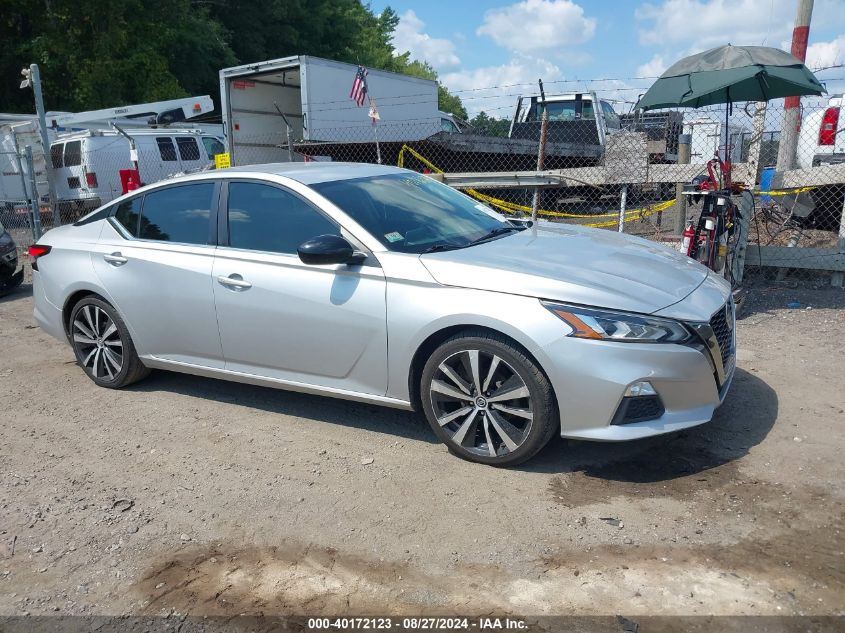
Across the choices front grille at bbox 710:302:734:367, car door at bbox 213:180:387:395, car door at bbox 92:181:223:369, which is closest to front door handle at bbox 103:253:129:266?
car door at bbox 92:181:223:369

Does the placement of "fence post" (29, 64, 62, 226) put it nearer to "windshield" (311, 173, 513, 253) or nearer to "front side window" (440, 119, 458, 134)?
"windshield" (311, 173, 513, 253)

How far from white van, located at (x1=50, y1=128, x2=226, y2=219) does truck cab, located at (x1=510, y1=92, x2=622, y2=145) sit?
747cm

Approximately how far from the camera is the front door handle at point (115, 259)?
509 centimetres

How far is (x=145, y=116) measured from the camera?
18672 millimetres

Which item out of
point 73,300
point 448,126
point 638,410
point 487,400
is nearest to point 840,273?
point 638,410

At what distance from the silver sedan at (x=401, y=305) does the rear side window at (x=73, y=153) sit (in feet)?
38.2

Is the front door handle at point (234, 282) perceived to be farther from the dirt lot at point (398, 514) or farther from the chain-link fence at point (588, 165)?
the chain-link fence at point (588, 165)

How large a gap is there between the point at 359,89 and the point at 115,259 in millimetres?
8931

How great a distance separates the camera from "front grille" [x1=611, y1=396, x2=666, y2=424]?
3507 millimetres

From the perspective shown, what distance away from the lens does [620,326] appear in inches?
138

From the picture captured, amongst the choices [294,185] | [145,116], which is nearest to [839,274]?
[294,185]

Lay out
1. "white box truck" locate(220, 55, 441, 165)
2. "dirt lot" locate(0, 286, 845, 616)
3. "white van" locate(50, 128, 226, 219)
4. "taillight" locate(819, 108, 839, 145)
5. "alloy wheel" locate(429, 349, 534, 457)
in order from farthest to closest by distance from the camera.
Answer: "white van" locate(50, 128, 226, 219), "taillight" locate(819, 108, 839, 145), "white box truck" locate(220, 55, 441, 165), "alloy wheel" locate(429, 349, 534, 457), "dirt lot" locate(0, 286, 845, 616)

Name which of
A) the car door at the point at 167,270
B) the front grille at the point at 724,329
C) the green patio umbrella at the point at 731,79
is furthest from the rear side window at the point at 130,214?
the green patio umbrella at the point at 731,79

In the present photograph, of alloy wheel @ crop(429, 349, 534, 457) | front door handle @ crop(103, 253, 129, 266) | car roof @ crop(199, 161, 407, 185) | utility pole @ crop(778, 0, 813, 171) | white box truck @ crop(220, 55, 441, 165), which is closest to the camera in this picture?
alloy wheel @ crop(429, 349, 534, 457)
